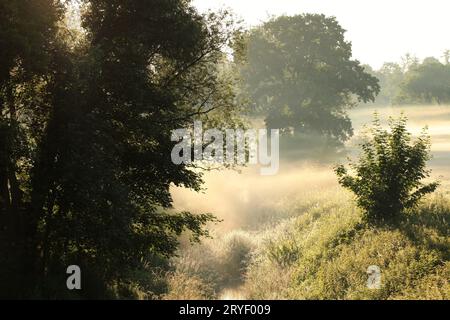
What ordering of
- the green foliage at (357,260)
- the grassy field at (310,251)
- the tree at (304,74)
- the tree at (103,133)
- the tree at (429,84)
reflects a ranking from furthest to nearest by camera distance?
the tree at (429,84) < the tree at (304,74) < the grassy field at (310,251) < the green foliage at (357,260) < the tree at (103,133)

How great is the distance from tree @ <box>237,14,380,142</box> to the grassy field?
18186mm

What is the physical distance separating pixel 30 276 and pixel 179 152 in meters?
5.21

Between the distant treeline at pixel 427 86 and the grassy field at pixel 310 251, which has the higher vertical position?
the distant treeline at pixel 427 86

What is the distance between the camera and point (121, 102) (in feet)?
40.7

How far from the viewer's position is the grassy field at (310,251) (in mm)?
12553

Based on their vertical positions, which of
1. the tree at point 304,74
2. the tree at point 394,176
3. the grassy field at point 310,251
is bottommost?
Answer: the grassy field at point 310,251

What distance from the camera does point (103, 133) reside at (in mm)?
11180

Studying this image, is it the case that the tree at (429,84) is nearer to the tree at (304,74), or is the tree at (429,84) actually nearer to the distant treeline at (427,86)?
the distant treeline at (427,86)

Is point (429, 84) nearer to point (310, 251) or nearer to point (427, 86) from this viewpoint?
point (427, 86)

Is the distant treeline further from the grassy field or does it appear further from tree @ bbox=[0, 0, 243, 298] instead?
tree @ bbox=[0, 0, 243, 298]

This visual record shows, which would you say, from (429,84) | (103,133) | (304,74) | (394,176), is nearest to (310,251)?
(394,176)

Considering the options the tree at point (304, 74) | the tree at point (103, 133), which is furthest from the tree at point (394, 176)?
the tree at point (304, 74)

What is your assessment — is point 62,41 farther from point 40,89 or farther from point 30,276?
point 30,276

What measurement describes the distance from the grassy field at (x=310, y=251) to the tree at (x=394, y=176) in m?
0.58
